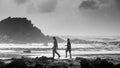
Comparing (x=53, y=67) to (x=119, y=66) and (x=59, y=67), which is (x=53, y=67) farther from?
(x=119, y=66)

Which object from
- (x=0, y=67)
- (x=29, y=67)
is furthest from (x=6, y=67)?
(x=29, y=67)

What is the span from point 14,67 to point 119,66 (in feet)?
21.3

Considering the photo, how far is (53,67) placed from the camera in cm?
1928

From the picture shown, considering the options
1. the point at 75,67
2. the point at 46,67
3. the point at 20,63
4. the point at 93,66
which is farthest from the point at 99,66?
the point at 20,63

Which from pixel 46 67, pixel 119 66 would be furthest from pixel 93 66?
pixel 46 67

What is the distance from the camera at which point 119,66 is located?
18.5 meters

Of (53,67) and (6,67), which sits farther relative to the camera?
(53,67)

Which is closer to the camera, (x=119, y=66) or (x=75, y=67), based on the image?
(x=119, y=66)

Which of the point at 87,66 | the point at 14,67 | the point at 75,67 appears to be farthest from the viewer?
the point at 75,67

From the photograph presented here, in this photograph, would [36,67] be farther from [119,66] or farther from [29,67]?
[119,66]

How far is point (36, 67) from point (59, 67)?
4.90ft

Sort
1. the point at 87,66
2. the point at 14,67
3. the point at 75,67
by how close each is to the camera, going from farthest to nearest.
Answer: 1. the point at 75,67
2. the point at 87,66
3. the point at 14,67

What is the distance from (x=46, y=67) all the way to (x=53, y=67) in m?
0.46

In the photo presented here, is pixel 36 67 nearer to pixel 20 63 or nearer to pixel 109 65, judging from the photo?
pixel 20 63
